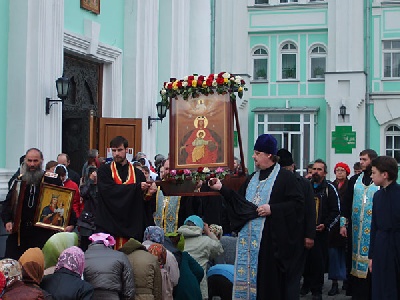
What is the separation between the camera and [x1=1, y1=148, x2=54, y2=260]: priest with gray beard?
9.22 m

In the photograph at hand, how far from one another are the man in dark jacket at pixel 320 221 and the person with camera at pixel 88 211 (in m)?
3.36

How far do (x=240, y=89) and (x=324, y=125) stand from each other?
73.0 feet

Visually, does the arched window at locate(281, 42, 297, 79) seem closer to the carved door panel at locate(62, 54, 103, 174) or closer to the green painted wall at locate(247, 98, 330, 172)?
the green painted wall at locate(247, 98, 330, 172)

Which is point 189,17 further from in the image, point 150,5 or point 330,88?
point 330,88

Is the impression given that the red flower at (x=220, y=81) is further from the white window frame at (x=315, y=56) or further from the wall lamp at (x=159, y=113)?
the white window frame at (x=315, y=56)

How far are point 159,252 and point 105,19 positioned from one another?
10.7 metres

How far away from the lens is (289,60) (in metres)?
32.2

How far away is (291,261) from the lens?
26.1ft

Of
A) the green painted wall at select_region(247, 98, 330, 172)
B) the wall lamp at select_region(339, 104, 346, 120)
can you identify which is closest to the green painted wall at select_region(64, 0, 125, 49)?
the wall lamp at select_region(339, 104, 346, 120)

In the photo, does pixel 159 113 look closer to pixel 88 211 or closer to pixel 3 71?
pixel 3 71

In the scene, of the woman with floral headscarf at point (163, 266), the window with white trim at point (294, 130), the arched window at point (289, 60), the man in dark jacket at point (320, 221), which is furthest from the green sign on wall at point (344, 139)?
the woman with floral headscarf at point (163, 266)

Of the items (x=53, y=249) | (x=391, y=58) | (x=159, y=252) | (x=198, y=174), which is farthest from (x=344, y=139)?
(x=53, y=249)

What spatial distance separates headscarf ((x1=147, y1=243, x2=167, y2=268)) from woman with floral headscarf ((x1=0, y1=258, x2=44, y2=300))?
2.42 metres

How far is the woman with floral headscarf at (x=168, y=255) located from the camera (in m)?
8.04
